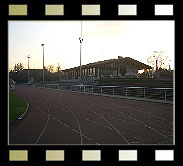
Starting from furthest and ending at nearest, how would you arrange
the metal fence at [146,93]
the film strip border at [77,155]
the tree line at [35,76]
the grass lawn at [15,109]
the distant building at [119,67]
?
the tree line at [35,76] → the distant building at [119,67] → the metal fence at [146,93] → the grass lawn at [15,109] → the film strip border at [77,155]

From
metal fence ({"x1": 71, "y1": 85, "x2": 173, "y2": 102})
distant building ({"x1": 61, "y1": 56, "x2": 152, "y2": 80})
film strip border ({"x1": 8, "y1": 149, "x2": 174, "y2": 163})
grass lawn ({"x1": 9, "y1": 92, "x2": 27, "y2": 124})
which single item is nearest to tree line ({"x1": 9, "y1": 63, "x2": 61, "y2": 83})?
distant building ({"x1": 61, "y1": 56, "x2": 152, "y2": 80})

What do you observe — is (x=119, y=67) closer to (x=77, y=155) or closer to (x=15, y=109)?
(x=15, y=109)

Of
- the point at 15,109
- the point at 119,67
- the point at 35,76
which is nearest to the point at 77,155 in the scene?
the point at 15,109

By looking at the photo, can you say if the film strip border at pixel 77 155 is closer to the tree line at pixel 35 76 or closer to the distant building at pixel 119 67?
the distant building at pixel 119 67

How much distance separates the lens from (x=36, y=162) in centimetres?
374

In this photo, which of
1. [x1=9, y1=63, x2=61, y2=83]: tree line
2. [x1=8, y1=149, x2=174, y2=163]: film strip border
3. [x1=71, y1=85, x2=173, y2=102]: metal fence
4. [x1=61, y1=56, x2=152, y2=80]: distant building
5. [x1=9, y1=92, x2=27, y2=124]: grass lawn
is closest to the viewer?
[x1=8, y1=149, x2=174, y2=163]: film strip border

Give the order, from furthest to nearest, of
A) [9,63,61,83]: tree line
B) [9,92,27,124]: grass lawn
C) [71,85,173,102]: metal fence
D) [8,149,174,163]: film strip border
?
[9,63,61,83]: tree line < [71,85,173,102]: metal fence < [9,92,27,124]: grass lawn < [8,149,174,163]: film strip border

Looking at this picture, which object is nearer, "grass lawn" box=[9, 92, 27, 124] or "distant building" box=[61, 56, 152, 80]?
"grass lawn" box=[9, 92, 27, 124]

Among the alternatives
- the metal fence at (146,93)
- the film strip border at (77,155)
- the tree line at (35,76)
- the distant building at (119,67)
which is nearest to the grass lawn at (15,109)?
the film strip border at (77,155)

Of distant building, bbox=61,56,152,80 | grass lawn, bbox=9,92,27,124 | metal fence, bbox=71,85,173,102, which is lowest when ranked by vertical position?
grass lawn, bbox=9,92,27,124

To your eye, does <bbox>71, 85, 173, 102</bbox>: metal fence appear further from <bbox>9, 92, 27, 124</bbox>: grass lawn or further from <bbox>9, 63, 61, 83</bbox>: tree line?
<bbox>9, 63, 61, 83</bbox>: tree line

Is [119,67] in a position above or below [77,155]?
above
